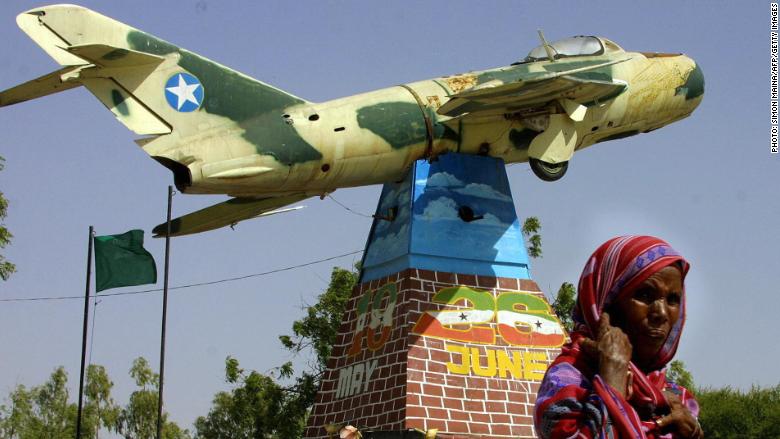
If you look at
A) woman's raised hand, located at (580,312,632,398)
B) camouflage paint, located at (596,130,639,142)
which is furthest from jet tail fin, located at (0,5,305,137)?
woman's raised hand, located at (580,312,632,398)

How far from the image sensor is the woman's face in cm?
564

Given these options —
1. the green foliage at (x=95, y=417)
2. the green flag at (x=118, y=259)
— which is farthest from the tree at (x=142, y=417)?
the green flag at (x=118, y=259)

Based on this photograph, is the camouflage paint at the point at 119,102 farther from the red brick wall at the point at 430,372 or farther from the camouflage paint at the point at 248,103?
the red brick wall at the point at 430,372

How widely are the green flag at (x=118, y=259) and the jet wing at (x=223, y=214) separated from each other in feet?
5.31

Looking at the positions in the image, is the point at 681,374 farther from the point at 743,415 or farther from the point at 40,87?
the point at 40,87

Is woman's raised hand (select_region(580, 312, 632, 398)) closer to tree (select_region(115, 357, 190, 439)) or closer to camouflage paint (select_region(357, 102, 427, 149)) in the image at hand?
camouflage paint (select_region(357, 102, 427, 149))

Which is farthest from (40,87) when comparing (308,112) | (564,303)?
(564,303)

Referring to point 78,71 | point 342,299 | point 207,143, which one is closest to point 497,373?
point 207,143

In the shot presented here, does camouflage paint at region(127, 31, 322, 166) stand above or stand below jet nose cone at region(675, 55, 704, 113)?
below

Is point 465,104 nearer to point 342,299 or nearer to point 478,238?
point 478,238

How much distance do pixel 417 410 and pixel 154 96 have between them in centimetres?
594

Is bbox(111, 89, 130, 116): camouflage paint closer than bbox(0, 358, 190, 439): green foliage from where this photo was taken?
Yes

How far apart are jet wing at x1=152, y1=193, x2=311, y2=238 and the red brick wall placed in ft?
7.22

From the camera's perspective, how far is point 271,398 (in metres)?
36.1
